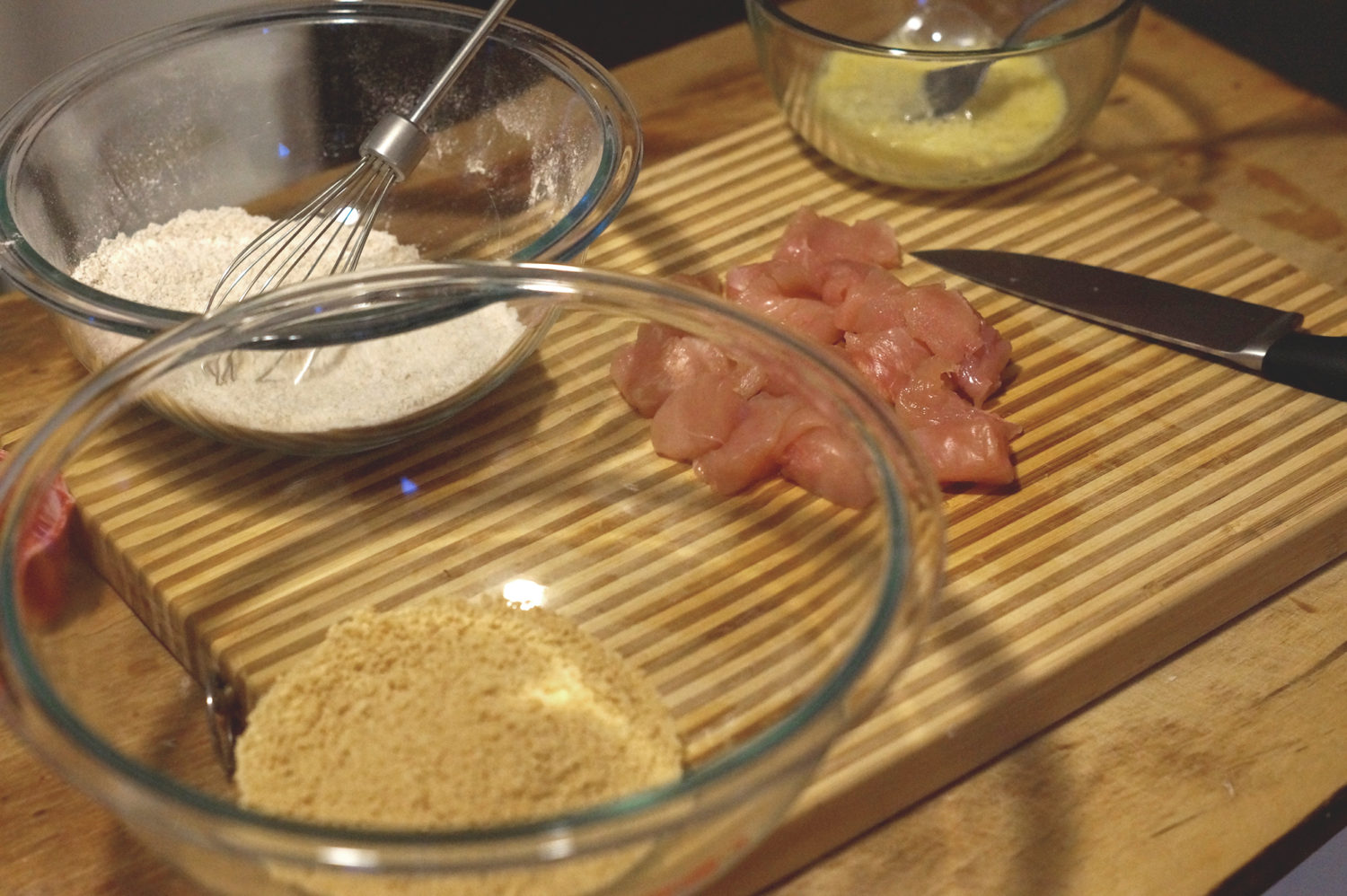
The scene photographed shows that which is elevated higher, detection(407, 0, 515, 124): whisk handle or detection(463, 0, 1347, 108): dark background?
detection(407, 0, 515, 124): whisk handle

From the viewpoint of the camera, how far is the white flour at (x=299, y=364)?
109cm

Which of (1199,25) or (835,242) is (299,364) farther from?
(1199,25)

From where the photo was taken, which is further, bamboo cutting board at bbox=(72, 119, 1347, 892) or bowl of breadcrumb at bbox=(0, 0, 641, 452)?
bowl of breadcrumb at bbox=(0, 0, 641, 452)

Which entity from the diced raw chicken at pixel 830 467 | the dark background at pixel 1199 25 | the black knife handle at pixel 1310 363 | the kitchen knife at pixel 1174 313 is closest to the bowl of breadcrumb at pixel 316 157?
the diced raw chicken at pixel 830 467

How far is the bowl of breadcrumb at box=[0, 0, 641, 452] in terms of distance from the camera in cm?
116

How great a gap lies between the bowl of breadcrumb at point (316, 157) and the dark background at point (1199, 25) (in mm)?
833

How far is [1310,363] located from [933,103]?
0.53m

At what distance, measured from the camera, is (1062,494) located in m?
1.17

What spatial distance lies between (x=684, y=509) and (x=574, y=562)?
0.33 feet

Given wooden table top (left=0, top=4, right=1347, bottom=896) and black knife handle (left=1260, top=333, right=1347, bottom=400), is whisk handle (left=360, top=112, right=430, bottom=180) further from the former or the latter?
black knife handle (left=1260, top=333, right=1347, bottom=400)

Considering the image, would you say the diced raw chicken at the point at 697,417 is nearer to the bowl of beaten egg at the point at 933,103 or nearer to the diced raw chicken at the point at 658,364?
the diced raw chicken at the point at 658,364

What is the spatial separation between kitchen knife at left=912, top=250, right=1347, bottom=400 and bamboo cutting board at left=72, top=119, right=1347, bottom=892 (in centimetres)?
2

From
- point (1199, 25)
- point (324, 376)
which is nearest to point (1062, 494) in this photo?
point (324, 376)

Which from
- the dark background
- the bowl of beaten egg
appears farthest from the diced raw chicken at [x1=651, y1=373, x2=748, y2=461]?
the dark background
